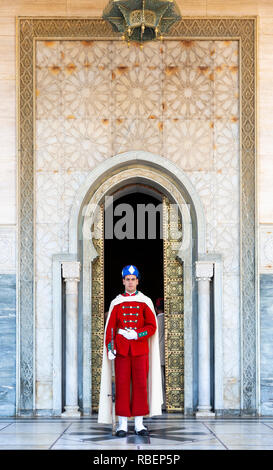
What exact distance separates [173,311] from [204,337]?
0.57m

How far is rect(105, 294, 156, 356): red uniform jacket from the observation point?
7.52 metres

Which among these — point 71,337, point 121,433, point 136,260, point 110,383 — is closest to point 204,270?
point 71,337

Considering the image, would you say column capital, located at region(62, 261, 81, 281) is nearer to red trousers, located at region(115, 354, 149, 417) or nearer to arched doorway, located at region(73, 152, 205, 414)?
arched doorway, located at region(73, 152, 205, 414)

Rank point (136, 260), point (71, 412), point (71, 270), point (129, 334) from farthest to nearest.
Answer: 1. point (136, 260)
2. point (71, 270)
3. point (71, 412)
4. point (129, 334)

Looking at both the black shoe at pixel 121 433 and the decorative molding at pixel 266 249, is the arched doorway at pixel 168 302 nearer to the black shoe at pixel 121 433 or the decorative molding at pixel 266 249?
the decorative molding at pixel 266 249

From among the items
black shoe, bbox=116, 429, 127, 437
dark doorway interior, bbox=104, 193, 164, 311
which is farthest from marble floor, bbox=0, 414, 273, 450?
dark doorway interior, bbox=104, 193, 164, 311

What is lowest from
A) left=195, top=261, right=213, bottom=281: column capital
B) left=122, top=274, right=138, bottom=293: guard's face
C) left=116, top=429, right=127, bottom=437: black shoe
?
left=116, top=429, right=127, bottom=437: black shoe

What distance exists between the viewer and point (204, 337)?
8.98 metres

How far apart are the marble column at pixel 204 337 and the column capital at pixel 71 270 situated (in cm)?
122

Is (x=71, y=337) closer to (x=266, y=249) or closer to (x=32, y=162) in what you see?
(x=32, y=162)

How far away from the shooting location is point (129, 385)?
24.7 ft

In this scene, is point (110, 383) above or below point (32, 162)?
below

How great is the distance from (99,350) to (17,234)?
1.48 metres
